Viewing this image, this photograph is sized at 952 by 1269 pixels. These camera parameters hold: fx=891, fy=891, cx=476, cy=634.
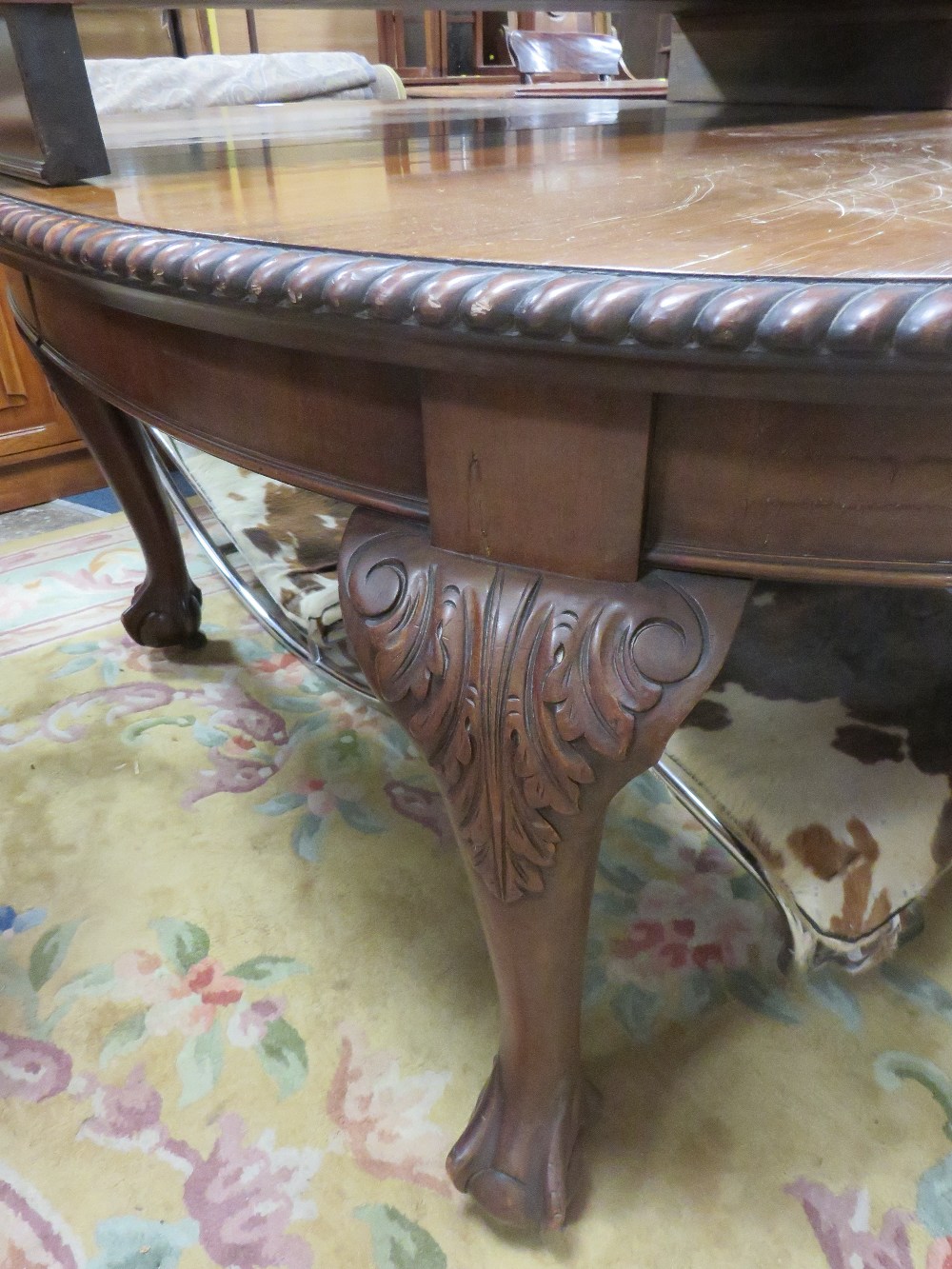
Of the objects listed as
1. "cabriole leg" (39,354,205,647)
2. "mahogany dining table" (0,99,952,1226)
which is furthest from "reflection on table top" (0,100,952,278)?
"cabriole leg" (39,354,205,647)

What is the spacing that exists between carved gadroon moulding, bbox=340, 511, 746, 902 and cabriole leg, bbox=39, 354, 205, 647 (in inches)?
17.9

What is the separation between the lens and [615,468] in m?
0.29

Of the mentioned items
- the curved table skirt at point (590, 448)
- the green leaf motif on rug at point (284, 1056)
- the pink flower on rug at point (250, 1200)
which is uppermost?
the curved table skirt at point (590, 448)

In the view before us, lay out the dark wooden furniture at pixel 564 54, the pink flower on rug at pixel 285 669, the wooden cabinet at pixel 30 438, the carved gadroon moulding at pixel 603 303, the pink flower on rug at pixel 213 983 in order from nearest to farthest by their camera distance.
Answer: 1. the carved gadroon moulding at pixel 603 303
2. the pink flower on rug at pixel 213 983
3. the pink flower on rug at pixel 285 669
4. the wooden cabinet at pixel 30 438
5. the dark wooden furniture at pixel 564 54

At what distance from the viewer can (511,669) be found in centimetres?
32

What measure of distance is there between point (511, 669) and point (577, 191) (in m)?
0.23

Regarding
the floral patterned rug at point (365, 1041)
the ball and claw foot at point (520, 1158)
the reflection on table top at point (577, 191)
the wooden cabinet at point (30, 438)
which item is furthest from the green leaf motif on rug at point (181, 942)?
the wooden cabinet at point (30, 438)

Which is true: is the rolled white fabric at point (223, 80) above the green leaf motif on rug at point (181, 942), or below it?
above

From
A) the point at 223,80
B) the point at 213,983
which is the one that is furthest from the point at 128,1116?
the point at 223,80

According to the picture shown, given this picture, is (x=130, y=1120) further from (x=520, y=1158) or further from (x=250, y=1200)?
(x=520, y=1158)

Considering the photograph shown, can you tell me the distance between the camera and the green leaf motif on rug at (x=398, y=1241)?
0.50m

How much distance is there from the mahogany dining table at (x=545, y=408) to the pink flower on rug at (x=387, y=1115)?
0.11 meters

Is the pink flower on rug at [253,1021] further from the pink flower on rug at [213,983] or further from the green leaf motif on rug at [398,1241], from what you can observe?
the green leaf motif on rug at [398,1241]

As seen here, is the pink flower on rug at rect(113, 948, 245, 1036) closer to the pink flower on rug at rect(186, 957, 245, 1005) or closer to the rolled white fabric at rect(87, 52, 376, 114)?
the pink flower on rug at rect(186, 957, 245, 1005)
